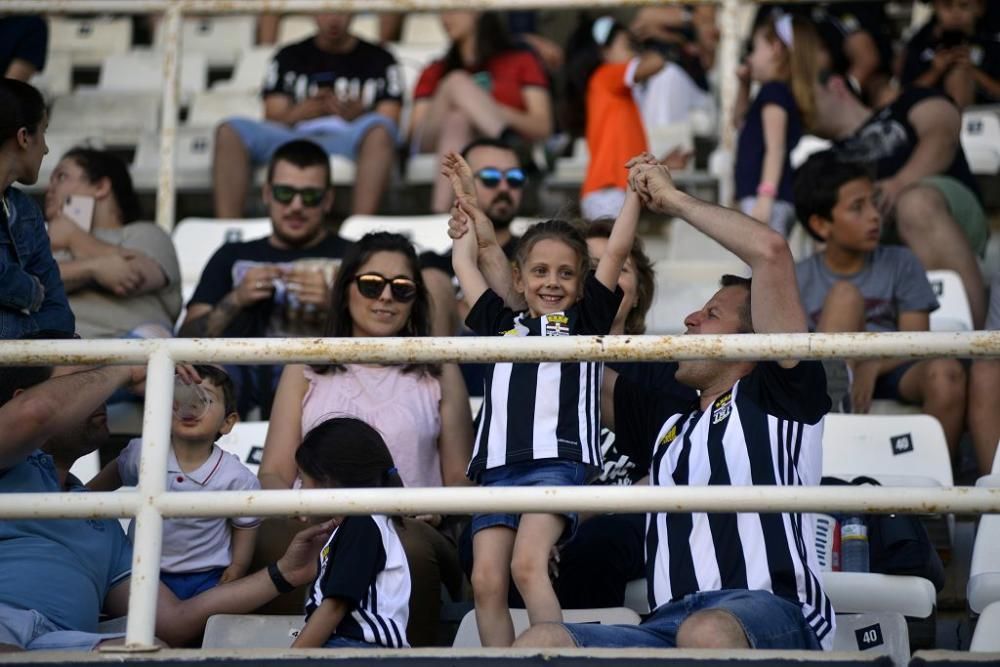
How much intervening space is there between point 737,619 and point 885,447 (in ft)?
5.28

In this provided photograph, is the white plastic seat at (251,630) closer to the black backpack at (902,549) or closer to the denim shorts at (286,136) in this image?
the black backpack at (902,549)

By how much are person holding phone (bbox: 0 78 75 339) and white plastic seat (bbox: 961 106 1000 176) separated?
4043 millimetres

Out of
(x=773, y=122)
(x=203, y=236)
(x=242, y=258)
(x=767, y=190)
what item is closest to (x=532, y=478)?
(x=242, y=258)

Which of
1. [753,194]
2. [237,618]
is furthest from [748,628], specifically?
[753,194]

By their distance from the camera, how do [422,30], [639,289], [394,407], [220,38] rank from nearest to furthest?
[394,407]
[639,289]
[220,38]
[422,30]

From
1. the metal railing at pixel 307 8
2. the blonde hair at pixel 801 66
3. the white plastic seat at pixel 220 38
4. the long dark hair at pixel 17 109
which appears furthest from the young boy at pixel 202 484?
the white plastic seat at pixel 220 38

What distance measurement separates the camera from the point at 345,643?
366 centimetres

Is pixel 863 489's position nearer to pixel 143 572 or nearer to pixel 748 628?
pixel 748 628

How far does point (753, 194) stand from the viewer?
21.0ft

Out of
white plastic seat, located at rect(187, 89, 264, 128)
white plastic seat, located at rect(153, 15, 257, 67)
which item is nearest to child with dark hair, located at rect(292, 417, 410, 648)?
white plastic seat, located at rect(187, 89, 264, 128)

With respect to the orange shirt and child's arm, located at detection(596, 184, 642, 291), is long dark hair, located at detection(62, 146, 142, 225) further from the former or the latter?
child's arm, located at detection(596, 184, 642, 291)

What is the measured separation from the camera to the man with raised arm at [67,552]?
143 inches

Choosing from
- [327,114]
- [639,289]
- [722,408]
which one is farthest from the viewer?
[327,114]

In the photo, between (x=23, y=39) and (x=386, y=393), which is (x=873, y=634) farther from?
(x=23, y=39)
